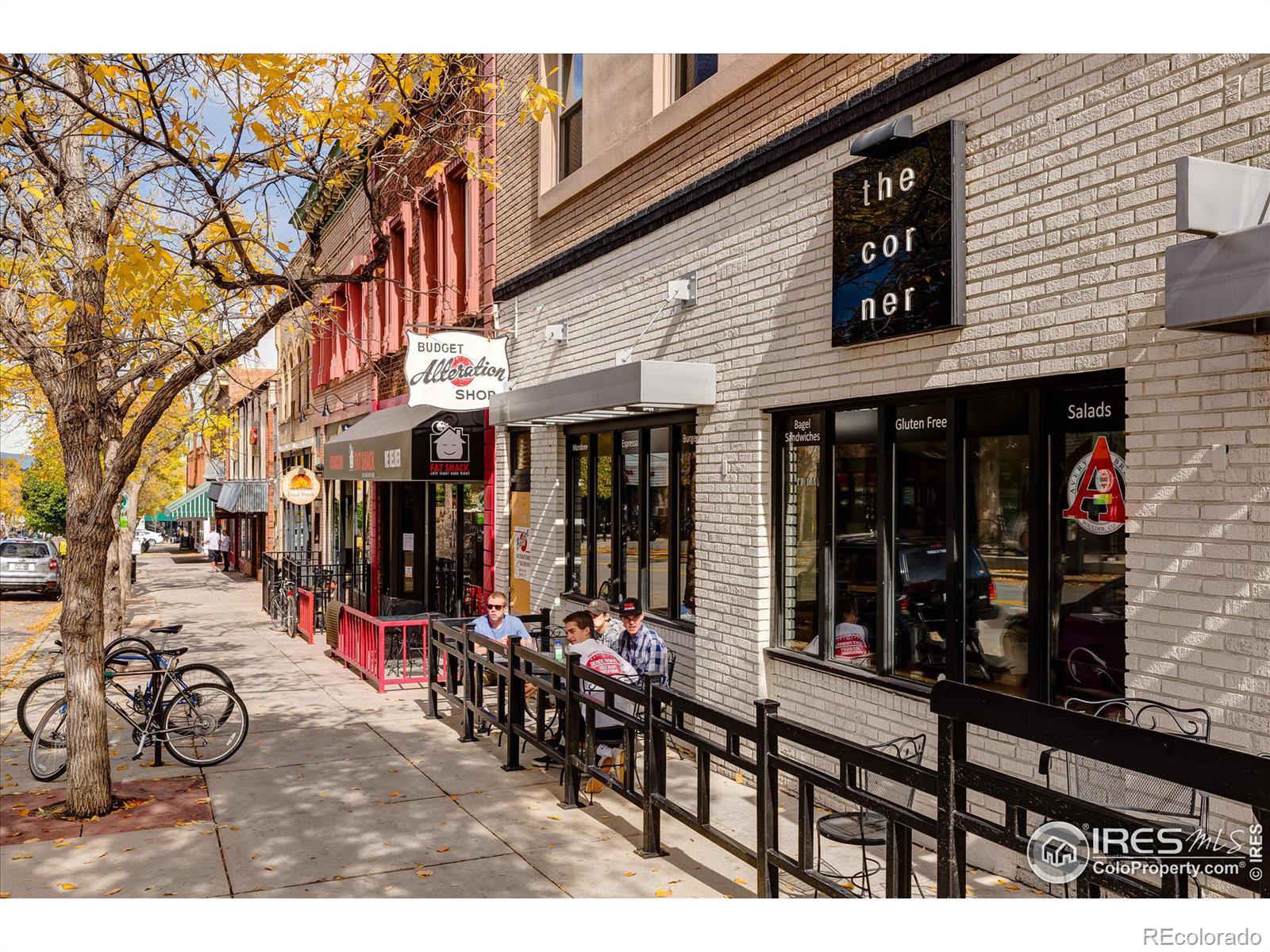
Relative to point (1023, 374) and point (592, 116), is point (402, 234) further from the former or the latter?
point (1023, 374)

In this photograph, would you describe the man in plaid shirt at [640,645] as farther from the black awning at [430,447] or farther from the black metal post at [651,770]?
the black awning at [430,447]

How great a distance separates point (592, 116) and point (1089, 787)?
28.7ft

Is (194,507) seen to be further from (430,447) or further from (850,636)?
(850,636)

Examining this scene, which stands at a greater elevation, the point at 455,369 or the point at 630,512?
the point at 455,369

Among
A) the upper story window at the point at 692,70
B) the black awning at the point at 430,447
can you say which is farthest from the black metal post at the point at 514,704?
the black awning at the point at 430,447

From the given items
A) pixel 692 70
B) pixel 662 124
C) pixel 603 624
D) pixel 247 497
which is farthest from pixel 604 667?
pixel 247 497

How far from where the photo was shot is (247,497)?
118 feet

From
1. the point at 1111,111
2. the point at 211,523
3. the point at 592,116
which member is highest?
the point at 592,116

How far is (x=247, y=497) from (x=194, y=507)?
20.4 metres

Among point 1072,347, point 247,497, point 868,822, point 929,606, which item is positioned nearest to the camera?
point 868,822

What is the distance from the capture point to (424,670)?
13.2 meters

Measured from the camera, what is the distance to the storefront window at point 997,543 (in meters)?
6.12

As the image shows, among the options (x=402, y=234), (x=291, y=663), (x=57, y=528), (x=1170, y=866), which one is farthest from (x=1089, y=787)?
(x=57, y=528)

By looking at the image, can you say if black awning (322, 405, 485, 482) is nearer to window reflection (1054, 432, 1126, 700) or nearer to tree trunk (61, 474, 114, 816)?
tree trunk (61, 474, 114, 816)
